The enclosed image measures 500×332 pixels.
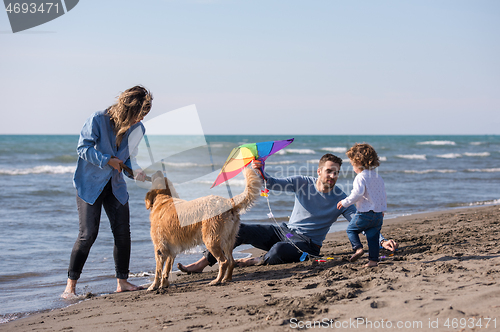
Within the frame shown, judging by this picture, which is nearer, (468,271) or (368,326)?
(368,326)

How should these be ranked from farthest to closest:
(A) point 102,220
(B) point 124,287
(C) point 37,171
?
1. (C) point 37,171
2. (A) point 102,220
3. (B) point 124,287

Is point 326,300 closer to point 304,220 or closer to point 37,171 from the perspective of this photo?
point 304,220

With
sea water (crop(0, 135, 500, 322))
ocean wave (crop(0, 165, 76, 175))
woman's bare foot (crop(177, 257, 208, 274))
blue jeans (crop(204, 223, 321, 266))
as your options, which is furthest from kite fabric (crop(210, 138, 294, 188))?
ocean wave (crop(0, 165, 76, 175))

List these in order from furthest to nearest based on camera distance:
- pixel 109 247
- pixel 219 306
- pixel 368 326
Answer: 1. pixel 109 247
2. pixel 219 306
3. pixel 368 326

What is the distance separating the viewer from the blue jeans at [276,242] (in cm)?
500

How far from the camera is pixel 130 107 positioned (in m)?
4.10

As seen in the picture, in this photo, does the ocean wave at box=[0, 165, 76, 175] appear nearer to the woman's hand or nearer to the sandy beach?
the sandy beach

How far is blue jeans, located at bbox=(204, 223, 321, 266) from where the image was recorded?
5004 millimetres

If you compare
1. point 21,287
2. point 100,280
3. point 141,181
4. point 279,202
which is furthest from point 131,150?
point 279,202

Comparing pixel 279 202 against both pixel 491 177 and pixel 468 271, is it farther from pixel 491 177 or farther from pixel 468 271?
pixel 491 177

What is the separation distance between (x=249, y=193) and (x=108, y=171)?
1571 millimetres

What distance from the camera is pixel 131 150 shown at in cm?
449

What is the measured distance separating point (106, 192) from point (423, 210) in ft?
27.6

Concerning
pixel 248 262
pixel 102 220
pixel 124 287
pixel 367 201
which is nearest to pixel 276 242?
pixel 248 262
